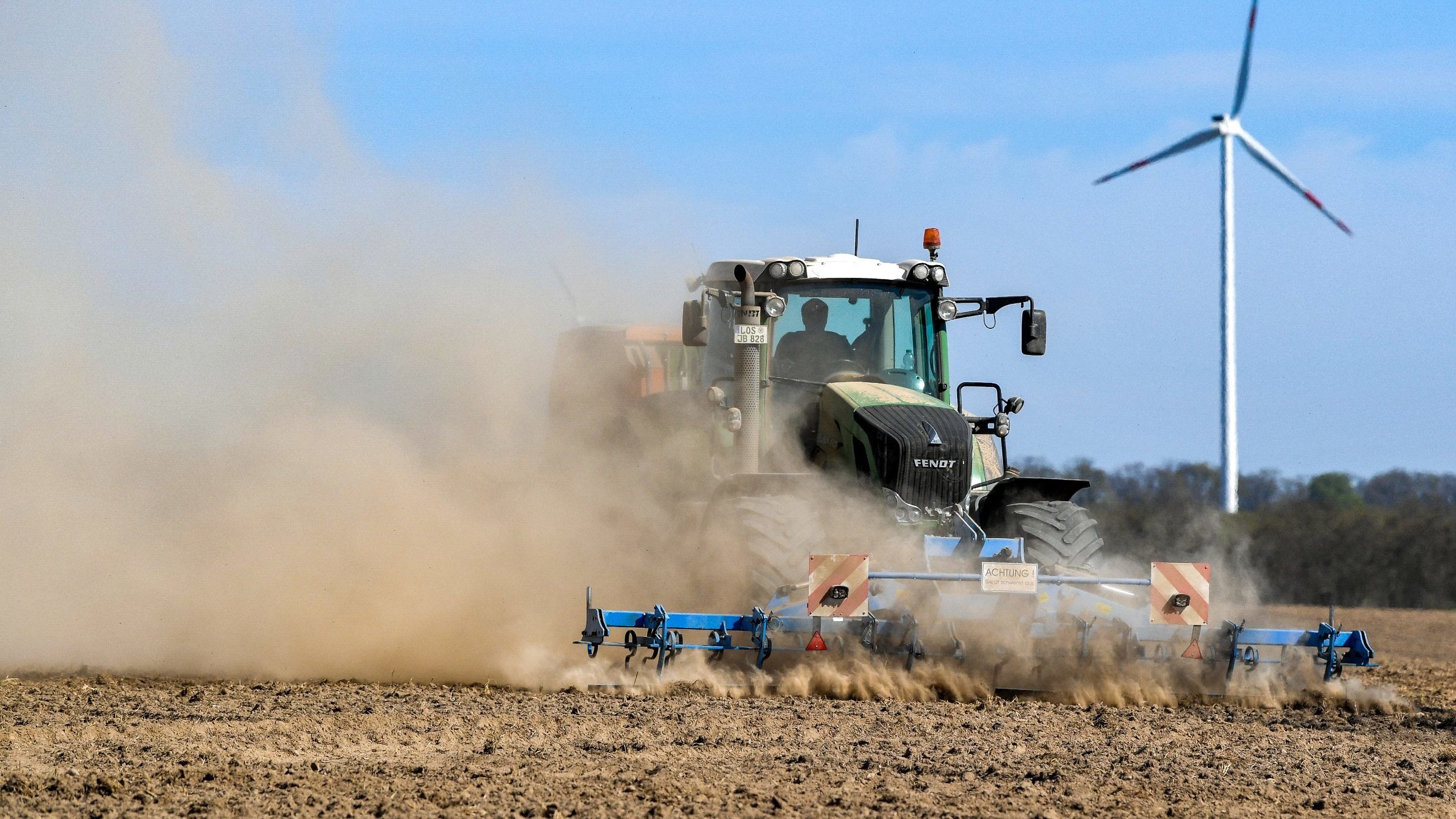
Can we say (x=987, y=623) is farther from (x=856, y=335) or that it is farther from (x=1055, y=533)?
(x=856, y=335)

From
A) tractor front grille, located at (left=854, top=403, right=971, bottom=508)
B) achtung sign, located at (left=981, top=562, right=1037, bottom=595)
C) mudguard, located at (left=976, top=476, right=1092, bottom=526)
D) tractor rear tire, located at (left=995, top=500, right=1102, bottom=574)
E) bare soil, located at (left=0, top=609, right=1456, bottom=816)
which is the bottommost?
bare soil, located at (left=0, top=609, right=1456, bottom=816)

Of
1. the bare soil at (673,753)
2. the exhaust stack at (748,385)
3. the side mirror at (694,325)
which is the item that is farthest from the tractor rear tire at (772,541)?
the side mirror at (694,325)

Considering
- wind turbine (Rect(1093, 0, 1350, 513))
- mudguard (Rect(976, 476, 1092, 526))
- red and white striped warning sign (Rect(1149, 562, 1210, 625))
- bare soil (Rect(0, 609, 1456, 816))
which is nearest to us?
bare soil (Rect(0, 609, 1456, 816))

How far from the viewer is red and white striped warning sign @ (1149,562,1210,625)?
10828mm

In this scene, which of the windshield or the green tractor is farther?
the windshield

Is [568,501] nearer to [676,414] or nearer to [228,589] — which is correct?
[676,414]

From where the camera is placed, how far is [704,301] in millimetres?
A: 12477

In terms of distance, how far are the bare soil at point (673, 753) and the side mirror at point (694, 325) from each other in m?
2.83

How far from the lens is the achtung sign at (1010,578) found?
1059 cm

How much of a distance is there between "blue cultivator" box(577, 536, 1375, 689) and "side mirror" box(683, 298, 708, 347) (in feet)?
7.67

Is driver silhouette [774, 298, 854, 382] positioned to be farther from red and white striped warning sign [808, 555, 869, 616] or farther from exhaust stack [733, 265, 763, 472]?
red and white striped warning sign [808, 555, 869, 616]

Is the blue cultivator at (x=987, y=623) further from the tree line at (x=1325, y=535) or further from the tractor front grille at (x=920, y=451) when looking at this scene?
the tree line at (x=1325, y=535)

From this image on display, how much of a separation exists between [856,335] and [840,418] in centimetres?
100

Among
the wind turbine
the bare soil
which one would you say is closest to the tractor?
the bare soil
